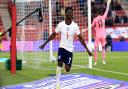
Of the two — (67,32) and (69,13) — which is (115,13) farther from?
(69,13)

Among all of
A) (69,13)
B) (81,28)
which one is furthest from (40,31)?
(69,13)

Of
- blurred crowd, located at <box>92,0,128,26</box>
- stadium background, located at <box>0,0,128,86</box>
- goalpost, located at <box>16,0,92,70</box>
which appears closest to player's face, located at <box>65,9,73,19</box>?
stadium background, located at <box>0,0,128,86</box>

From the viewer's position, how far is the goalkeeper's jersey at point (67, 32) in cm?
1173

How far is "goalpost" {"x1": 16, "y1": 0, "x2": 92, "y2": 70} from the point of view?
19828mm

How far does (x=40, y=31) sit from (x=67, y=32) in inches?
454

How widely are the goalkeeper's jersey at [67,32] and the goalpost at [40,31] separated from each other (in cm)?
609

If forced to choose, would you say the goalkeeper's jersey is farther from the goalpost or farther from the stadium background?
the goalpost

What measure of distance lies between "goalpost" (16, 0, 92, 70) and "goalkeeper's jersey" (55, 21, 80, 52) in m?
6.09

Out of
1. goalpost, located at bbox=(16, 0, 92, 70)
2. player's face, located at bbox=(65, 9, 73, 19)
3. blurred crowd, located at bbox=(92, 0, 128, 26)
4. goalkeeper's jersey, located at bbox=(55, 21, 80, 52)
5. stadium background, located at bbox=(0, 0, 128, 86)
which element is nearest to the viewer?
player's face, located at bbox=(65, 9, 73, 19)

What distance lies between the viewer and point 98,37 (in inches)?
745

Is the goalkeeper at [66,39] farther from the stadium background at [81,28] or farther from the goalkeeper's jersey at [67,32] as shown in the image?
the stadium background at [81,28]

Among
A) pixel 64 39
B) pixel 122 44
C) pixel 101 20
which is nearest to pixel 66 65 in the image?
pixel 64 39

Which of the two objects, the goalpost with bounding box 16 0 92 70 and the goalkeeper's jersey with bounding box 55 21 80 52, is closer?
the goalkeeper's jersey with bounding box 55 21 80 52

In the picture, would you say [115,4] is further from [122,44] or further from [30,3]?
[30,3]
